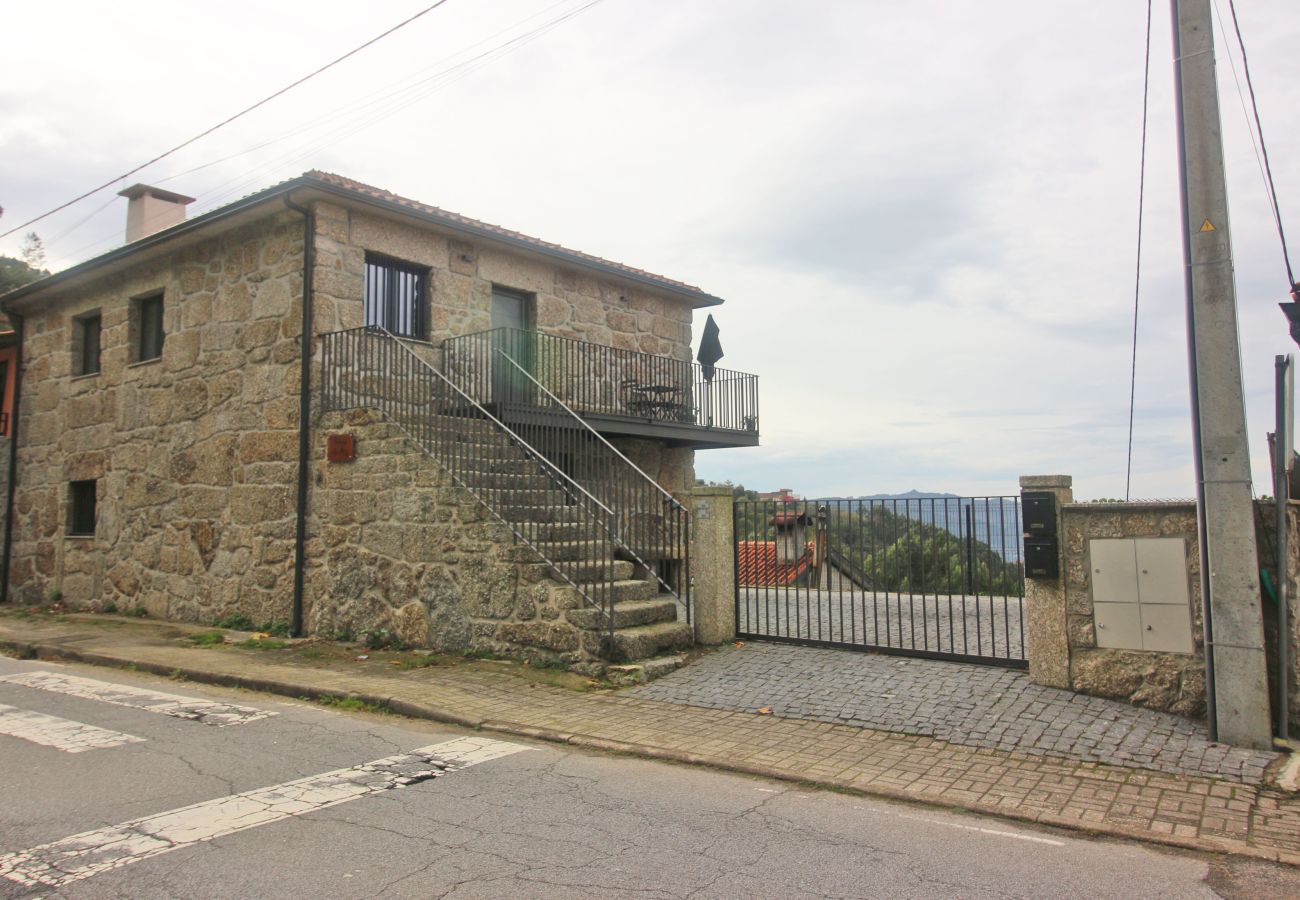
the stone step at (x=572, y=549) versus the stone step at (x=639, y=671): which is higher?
the stone step at (x=572, y=549)

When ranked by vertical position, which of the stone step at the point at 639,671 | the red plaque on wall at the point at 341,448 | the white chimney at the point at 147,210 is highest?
the white chimney at the point at 147,210

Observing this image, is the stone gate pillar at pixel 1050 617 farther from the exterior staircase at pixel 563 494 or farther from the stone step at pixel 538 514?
the stone step at pixel 538 514

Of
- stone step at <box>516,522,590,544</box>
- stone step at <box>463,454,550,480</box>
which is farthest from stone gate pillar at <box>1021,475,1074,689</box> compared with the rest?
stone step at <box>463,454,550,480</box>

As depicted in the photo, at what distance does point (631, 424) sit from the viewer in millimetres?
15031

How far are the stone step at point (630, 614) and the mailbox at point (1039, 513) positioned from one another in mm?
3585

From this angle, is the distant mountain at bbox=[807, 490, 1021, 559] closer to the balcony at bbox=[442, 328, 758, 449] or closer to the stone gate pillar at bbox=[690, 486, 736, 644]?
the stone gate pillar at bbox=[690, 486, 736, 644]

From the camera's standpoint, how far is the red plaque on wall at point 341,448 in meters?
10.8

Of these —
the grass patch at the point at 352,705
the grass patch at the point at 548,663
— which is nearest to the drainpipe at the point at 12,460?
the grass patch at the point at 352,705

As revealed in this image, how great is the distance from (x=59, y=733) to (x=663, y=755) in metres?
4.23

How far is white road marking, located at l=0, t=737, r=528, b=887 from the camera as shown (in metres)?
3.92

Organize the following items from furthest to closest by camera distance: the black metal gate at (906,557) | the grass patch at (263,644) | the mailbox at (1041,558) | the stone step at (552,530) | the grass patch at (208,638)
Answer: the grass patch at (208,638) → the grass patch at (263,644) → the stone step at (552,530) → the black metal gate at (906,557) → the mailbox at (1041,558)

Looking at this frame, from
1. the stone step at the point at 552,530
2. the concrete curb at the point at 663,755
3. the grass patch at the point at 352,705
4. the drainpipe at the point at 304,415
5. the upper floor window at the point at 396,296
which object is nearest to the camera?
the concrete curb at the point at 663,755

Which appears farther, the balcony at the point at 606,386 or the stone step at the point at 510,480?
the balcony at the point at 606,386

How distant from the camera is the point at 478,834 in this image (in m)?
4.38
